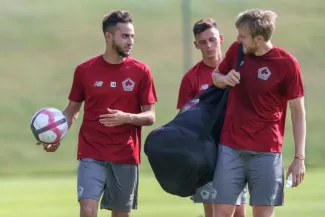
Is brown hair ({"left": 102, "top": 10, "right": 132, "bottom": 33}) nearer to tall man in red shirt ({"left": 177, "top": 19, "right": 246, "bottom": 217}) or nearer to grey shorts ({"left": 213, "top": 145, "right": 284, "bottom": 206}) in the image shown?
tall man in red shirt ({"left": 177, "top": 19, "right": 246, "bottom": 217})

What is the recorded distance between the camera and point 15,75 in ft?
65.1

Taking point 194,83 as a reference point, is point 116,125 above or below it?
below

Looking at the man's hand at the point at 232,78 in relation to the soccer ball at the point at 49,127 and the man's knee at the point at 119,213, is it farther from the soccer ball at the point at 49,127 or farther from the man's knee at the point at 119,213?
the man's knee at the point at 119,213

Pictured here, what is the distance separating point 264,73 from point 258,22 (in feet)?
1.34

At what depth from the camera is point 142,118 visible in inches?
322

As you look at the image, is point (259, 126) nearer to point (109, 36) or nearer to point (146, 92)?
point (146, 92)

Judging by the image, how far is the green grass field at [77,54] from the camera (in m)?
18.4

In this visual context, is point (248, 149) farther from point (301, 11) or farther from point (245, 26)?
point (301, 11)

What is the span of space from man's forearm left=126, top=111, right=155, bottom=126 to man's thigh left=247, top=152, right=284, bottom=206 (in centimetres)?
131

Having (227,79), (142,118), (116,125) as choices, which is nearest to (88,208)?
(116,125)

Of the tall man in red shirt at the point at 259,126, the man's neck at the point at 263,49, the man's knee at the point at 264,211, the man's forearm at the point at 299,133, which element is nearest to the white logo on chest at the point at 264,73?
the tall man in red shirt at the point at 259,126

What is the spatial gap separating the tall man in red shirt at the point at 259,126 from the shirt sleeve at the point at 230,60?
0.04 metres

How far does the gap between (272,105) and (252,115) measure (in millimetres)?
175

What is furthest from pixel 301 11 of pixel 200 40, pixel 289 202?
pixel 200 40
